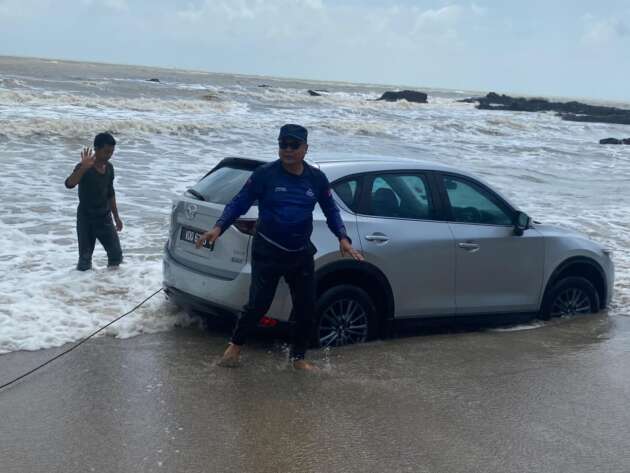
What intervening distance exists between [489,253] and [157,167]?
1322cm

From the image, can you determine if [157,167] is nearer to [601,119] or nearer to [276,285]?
[276,285]

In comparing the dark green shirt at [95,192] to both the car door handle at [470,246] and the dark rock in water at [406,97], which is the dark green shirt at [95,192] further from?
the dark rock in water at [406,97]

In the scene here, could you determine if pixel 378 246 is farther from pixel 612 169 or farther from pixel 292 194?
pixel 612 169

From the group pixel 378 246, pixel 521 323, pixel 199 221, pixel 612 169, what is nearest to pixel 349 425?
pixel 378 246

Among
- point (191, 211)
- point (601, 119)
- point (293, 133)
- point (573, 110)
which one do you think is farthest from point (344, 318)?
point (573, 110)

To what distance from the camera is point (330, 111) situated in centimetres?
4791

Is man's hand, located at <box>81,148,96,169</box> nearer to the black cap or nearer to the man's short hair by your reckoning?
the man's short hair

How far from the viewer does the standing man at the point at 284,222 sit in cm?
514

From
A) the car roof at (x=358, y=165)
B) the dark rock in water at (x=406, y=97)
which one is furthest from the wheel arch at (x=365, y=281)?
the dark rock in water at (x=406, y=97)

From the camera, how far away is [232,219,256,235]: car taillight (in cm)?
565

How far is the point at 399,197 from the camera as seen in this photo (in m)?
6.44

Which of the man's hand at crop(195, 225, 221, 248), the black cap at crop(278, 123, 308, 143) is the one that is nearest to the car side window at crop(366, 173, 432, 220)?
the black cap at crop(278, 123, 308, 143)

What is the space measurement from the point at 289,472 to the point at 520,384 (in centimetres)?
221

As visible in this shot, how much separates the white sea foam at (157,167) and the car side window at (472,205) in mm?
2141
